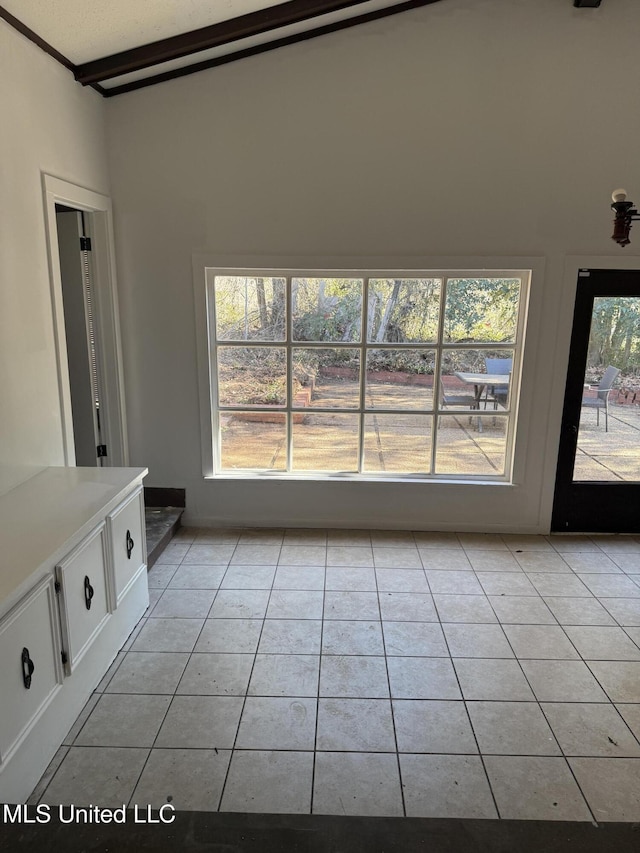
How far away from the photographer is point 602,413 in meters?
3.87

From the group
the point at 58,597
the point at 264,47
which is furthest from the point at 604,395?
the point at 58,597

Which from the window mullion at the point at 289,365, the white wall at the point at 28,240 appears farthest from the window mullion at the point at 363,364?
the white wall at the point at 28,240

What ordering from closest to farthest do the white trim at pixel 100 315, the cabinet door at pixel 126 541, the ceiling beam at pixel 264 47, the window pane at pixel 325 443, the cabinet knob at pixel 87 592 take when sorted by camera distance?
the cabinet knob at pixel 87 592
the cabinet door at pixel 126 541
the white trim at pixel 100 315
the ceiling beam at pixel 264 47
the window pane at pixel 325 443

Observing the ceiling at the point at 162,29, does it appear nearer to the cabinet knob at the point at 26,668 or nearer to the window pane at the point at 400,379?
the window pane at the point at 400,379

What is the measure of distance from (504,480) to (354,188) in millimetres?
2224

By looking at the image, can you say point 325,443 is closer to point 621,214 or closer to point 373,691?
point 373,691

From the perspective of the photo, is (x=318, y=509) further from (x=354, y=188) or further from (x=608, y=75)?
(x=608, y=75)

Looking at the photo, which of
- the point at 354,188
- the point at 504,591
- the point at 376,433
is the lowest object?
the point at 504,591

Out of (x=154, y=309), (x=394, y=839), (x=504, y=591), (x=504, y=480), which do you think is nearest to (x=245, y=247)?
(x=154, y=309)

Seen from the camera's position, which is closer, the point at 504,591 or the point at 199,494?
Answer: the point at 504,591

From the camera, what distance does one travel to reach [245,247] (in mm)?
3654

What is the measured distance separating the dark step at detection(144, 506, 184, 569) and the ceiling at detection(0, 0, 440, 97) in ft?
8.69

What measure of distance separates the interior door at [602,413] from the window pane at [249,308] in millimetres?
1960

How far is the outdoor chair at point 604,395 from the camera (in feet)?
12.5
